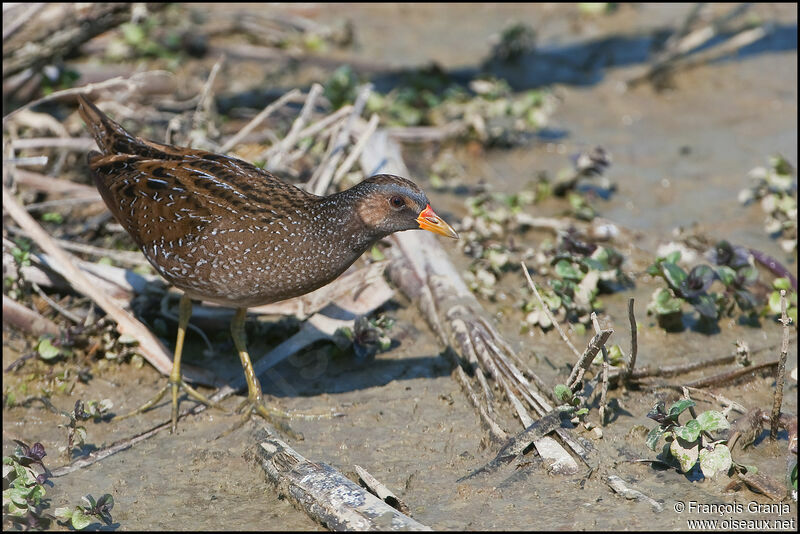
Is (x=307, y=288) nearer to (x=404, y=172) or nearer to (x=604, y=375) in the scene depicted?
(x=604, y=375)

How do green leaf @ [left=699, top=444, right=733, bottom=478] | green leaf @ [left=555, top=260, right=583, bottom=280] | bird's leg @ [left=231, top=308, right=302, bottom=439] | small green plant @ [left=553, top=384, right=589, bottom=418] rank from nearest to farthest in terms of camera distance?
green leaf @ [left=699, top=444, right=733, bottom=478], small green plant @ [left=553, top=384, right=589, bottom=418], bird's leg @ [left=231, top=308, right=302, bottom=439], green leaf @ [left=555, top=260, right=583, bottom=280]

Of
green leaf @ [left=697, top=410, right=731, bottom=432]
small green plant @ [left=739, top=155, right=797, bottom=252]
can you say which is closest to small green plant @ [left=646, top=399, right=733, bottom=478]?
green leaf @ [left=697, top=410, right=731, bottom=432]

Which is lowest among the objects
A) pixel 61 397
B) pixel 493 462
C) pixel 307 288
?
pixel 61 397

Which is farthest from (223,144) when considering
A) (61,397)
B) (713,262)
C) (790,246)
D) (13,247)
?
(790,246)

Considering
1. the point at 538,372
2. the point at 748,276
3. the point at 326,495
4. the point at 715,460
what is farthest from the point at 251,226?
the point at 748,276

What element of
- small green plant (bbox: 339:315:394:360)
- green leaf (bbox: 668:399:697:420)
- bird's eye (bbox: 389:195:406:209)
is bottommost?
small green plant (bbox: 339:315:394:360)

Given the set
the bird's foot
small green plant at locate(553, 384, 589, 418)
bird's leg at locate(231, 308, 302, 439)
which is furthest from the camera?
the bird's foot

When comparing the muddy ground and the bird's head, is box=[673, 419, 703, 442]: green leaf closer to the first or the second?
the muddy ground

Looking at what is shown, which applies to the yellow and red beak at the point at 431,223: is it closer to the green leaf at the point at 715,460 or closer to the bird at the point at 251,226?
the bird at the point at 251,226

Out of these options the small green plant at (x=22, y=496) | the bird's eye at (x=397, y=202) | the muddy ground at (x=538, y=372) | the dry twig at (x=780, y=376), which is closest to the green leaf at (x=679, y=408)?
the muddy ground at (x=538, y=372)
